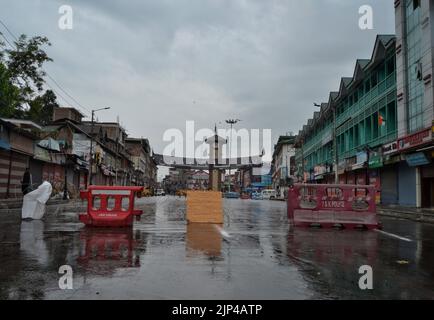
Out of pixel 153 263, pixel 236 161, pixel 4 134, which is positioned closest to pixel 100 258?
pixel 153 263

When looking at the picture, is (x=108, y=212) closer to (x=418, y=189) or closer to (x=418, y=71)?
→ (x=418, y=189)

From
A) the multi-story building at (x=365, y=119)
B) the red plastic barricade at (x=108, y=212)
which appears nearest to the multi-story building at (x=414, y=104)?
the multi-story building at (x=365, y=119)

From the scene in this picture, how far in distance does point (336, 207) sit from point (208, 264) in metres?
9.50

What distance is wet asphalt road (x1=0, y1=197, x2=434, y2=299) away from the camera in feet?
18.1

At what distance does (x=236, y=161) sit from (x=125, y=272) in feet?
122

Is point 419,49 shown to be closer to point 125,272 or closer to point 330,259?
point 330,259

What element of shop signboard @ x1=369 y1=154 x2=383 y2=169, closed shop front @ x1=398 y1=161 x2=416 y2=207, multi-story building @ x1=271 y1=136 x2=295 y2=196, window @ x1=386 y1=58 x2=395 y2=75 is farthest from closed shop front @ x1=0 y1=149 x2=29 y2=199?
multi-story building @ x1=271 y1=136 x2=295 y2=196

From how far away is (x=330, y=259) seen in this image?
325 inches

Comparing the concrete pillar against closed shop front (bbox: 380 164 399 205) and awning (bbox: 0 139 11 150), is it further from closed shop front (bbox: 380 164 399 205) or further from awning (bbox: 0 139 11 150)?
awning (bbox: 0 139 11 150)

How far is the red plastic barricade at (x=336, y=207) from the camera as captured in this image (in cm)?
1556

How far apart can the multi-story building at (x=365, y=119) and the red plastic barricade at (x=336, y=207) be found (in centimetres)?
1979

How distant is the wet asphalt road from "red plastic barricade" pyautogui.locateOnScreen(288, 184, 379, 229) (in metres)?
3.03

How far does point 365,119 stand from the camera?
42094 millimetres

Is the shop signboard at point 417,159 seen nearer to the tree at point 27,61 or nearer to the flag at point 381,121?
the flag at point 381,121
